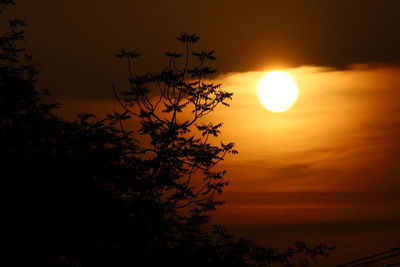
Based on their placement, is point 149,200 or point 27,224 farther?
point 149,200

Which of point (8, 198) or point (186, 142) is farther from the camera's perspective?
point (186, 142)

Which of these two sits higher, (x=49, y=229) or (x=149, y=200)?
(x=149, y=200)

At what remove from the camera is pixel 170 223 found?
826 inches

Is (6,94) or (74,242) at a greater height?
(6,94)

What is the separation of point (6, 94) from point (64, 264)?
20.1 feet

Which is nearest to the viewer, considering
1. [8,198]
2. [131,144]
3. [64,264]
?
[8,198]

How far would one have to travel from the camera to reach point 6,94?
810 inches

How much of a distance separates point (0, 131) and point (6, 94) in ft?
4.19

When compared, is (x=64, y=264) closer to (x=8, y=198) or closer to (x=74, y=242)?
(x=74, y=242)

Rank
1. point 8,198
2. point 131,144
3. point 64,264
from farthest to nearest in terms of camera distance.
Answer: point 131,144
point 64,264
point 8,198

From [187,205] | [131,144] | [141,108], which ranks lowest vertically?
[187,205]

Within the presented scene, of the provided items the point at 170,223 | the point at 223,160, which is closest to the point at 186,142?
the point at 223,160

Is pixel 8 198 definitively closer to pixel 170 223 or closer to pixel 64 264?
pixel 64 264

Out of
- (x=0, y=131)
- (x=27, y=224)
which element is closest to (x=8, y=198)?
(x=27, y=224)
